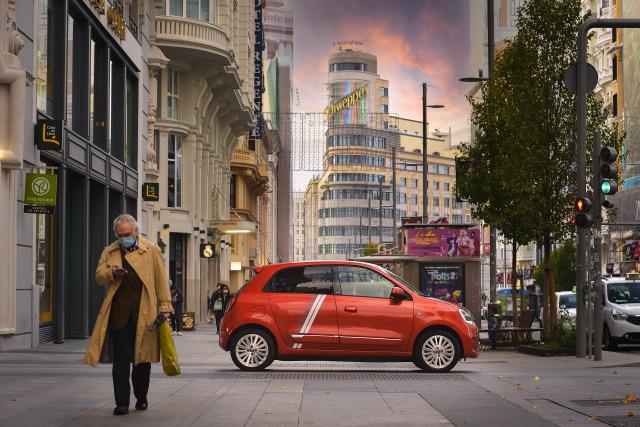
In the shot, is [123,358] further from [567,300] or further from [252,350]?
[567,300]

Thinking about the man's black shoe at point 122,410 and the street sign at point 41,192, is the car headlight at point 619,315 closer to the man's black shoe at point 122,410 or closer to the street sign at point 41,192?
the street sign at point 41,192

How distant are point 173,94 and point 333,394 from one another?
3634cm

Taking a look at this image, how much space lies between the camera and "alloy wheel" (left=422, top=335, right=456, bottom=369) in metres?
18.4

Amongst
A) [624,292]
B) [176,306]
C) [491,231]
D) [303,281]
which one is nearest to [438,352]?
[303,281]

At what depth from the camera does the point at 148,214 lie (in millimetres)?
39625

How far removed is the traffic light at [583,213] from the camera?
21.2m

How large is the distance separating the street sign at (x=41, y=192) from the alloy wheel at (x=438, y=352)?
7766mm

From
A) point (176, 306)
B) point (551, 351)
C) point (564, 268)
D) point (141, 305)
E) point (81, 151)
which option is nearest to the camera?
point (141, 305)

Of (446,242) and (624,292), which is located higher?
(446,242)

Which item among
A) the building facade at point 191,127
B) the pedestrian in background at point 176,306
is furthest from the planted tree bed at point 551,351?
the building facade at point 191,127

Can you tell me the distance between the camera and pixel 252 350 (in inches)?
724

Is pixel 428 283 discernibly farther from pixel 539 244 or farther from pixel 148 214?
pixel 148 214

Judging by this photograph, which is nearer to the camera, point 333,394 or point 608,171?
point 333,394

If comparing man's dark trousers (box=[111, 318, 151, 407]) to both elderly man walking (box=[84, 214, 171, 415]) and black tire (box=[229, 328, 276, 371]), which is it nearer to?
elderly man walking (box=[84, 214, 171, 415])
